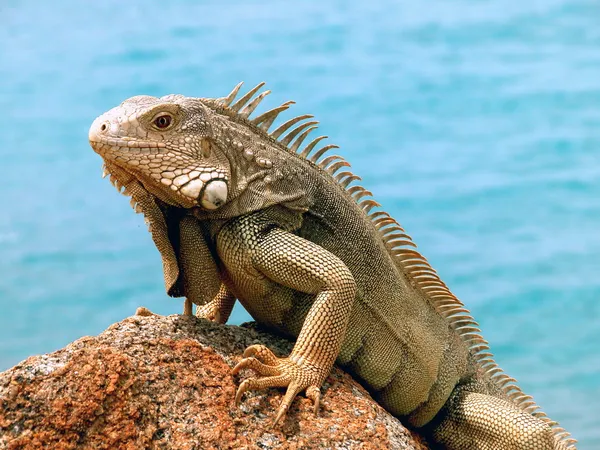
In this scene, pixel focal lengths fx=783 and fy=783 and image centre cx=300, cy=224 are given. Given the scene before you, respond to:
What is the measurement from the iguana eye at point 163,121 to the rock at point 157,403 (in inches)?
52.4

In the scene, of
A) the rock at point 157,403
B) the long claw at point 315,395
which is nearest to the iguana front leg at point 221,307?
the rock at point 157,403

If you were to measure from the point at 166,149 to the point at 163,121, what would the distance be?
7.5 inches

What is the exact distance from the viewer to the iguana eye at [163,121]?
5.03 meters

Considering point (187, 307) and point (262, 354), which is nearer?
point (262, 354)

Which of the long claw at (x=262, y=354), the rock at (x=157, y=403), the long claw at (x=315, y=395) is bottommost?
the rock at (x=157, y=403)

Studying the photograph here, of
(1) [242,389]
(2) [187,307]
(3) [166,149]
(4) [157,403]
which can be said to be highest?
(3) [166,149]

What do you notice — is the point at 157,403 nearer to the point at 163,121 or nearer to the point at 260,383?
the point at 260,383

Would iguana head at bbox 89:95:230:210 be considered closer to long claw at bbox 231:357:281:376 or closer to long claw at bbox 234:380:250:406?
long claw at bbox 231:357:281:376

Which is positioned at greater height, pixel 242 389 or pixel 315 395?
pixel 315 395

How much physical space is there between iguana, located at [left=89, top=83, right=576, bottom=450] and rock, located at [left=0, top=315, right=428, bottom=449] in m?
0.16

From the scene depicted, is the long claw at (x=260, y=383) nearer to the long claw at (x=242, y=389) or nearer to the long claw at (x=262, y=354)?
the long claw at (x=242, y=389)

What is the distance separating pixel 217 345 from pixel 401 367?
5.33 feet

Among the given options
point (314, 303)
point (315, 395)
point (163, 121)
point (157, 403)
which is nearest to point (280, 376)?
point (315, 395)

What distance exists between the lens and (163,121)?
505 centimetres
